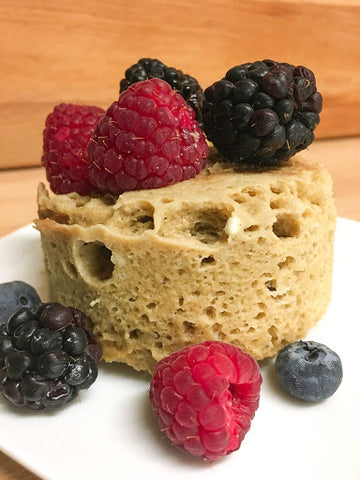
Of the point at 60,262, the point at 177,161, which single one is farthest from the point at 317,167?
the point at 60,262

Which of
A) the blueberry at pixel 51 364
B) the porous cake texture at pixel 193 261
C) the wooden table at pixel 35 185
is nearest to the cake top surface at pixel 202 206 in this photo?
the porous cake texture at pixel 193 261

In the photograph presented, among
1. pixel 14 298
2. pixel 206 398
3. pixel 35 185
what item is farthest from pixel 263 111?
pixel 35 185

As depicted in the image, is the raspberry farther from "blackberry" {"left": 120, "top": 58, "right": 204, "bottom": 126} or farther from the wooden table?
the wooden table

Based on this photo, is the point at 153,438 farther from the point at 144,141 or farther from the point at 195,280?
the point at 144,141

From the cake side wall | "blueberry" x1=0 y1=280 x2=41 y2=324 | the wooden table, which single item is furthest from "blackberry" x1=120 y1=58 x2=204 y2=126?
the wooden table

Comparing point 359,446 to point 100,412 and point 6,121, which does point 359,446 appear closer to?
point 100,412
